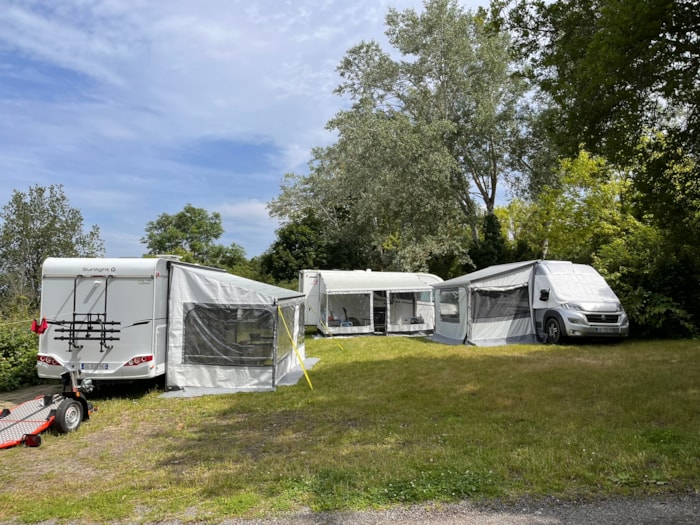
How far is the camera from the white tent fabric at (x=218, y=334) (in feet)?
31.1

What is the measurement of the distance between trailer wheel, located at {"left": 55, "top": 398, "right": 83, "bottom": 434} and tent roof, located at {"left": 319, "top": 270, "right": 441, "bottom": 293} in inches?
481

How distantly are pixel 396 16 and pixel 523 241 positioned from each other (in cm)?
1431

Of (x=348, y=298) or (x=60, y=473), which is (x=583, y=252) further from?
(x=60, y=473)

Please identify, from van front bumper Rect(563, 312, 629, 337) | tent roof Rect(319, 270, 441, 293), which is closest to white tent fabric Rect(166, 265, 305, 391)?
van front bumper Rect(563, 312, 629, 337)

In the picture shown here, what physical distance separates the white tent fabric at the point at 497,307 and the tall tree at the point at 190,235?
38.6 meters

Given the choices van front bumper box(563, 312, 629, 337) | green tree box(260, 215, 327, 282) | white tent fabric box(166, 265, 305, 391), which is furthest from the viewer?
green tree box(260, 215, 327, 282)

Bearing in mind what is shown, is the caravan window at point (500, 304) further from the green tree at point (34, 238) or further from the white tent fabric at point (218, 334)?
the green tree at point (34, 238)

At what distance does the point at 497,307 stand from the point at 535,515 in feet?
40.2

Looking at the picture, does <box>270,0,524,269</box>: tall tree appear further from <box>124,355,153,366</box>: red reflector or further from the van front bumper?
<box>124,355,153,366</box>: red reflector

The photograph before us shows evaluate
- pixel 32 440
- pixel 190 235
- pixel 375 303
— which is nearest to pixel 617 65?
pixel 32 440

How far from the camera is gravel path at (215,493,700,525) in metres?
3.49

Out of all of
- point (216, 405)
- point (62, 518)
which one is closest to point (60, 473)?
point (62, 518)

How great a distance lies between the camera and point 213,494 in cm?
434

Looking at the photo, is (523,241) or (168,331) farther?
(523,241)
